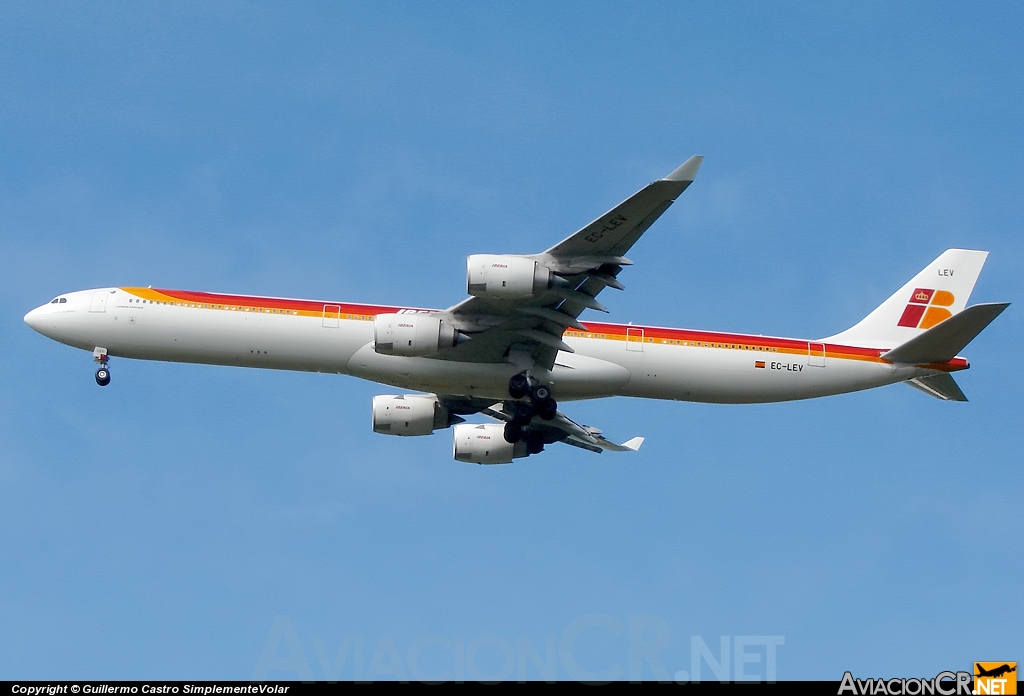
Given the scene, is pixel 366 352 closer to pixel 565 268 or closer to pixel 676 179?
pixel 565 268

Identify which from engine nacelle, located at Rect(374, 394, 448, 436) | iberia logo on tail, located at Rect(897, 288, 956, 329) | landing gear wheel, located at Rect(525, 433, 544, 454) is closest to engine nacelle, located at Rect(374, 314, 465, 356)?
engine nacelle, located at Rect(374, 394, 448, 436)

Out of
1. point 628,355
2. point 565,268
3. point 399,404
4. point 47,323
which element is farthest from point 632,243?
point 47,323

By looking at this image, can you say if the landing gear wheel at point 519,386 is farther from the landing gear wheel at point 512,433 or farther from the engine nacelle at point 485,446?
the engine nacelle at point 485,446

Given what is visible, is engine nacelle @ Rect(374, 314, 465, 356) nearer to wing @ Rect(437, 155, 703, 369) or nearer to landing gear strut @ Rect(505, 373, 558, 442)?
wing @ Rect(437, 155, 703, 369)

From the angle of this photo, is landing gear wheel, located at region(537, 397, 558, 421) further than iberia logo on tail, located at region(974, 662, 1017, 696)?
Yes

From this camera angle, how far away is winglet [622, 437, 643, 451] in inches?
2142

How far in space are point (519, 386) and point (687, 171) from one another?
36.7 feet

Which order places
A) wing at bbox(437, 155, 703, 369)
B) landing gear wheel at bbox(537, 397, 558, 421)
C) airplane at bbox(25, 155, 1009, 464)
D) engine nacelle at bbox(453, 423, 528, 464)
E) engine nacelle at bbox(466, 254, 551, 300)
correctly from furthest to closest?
engine nacelle at bbox(453, 423, 528, 464) < landing gear wheel at bbox(537, 397, 558, 421) < airplane at bbox(25, 155, 1009, 464) < engine nacelle at bbox(466, 254, 551, 300) < wing at bbox(437, 155, 703, 369)

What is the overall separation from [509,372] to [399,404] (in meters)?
6.84

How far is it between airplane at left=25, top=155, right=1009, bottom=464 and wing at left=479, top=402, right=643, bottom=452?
2620 mm

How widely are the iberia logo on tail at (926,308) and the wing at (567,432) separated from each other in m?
12.9

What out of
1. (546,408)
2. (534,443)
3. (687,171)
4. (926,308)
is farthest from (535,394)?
(926,308)

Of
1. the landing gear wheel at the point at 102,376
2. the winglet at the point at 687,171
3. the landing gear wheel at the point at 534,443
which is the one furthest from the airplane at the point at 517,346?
the winglet at the point at 687,171

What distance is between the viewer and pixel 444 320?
4247cm
